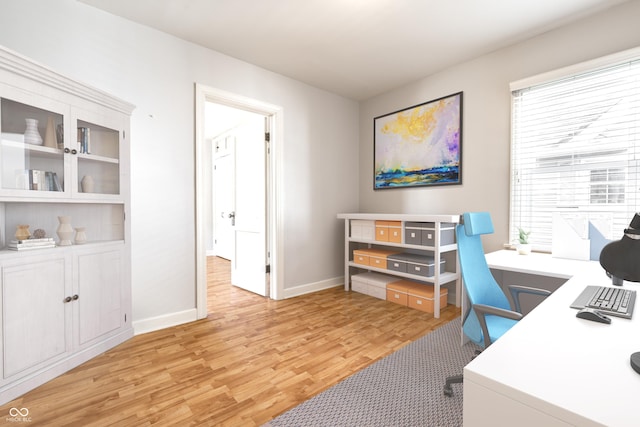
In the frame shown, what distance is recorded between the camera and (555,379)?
69 centimetres

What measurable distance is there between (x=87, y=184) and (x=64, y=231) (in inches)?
14.3

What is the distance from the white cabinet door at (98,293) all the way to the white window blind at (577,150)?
3507 millimetres

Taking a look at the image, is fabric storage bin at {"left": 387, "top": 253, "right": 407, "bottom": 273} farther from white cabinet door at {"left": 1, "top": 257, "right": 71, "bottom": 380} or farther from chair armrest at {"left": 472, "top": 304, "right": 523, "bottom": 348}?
white cabinet door at {"left": 1, "top": 257, "right": 71, "bottom": 380}

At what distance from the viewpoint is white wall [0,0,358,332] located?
217 cm

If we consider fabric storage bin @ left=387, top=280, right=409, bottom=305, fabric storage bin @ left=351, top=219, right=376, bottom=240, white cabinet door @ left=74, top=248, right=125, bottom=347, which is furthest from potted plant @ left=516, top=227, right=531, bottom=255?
white cabinet door @ left=74, top=248, right=125, bottom=347

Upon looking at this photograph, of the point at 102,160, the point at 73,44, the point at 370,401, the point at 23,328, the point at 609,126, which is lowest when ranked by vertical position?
the point at 370,401

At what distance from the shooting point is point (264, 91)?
3355mm

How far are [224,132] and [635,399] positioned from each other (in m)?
6.40

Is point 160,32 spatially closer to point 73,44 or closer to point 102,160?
point 73,44

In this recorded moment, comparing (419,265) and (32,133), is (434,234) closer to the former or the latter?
(419,265)

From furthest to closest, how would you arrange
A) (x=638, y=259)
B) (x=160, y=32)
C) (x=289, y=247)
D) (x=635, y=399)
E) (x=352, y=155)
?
(x=352, y=155) < (x=289, y=247) < (x=160, y=32) < (x=638, y=259) < (x=635, y=399)

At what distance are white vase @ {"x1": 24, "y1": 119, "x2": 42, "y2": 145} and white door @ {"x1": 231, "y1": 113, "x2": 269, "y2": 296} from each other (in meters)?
2.04

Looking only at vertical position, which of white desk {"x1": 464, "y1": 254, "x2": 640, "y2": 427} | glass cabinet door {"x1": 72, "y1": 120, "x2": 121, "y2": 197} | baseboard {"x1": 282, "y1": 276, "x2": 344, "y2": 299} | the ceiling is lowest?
Answer: baseboard {"x1": 282, "y1": 276, "x2": 344, "y2": 299}

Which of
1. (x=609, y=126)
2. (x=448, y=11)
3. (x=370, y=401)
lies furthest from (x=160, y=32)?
(x=609, y=126)
